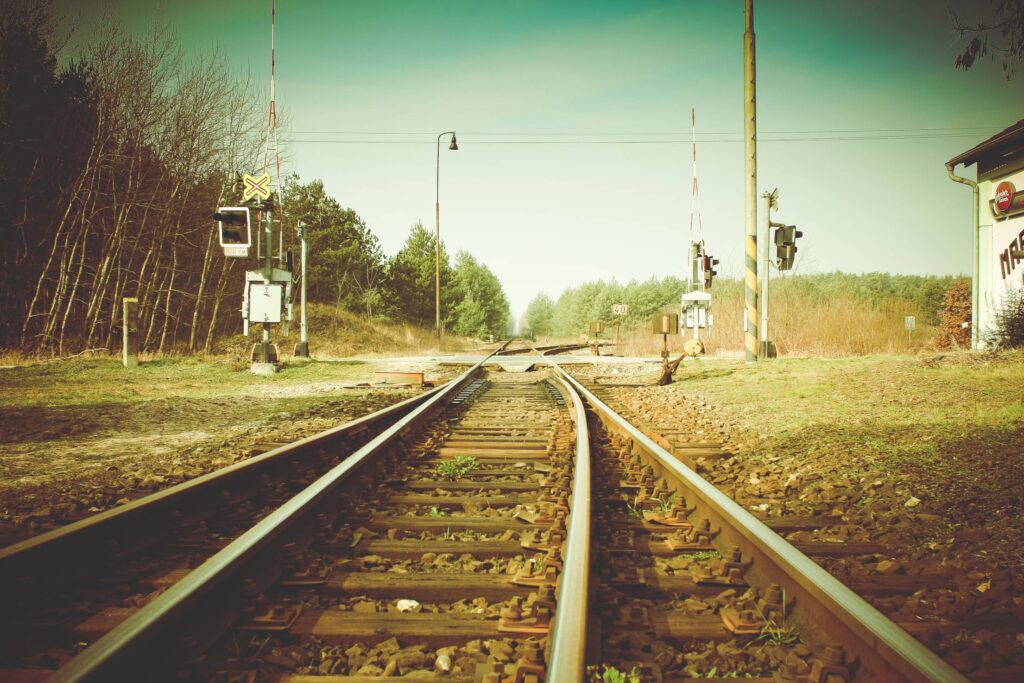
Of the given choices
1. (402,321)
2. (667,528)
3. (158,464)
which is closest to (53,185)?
(158,464)

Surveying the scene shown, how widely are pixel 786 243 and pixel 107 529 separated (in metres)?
12.8

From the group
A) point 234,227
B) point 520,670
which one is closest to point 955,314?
point 234,227

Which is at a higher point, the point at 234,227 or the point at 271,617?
the point at 234,227

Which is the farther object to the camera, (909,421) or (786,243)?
(786,243)

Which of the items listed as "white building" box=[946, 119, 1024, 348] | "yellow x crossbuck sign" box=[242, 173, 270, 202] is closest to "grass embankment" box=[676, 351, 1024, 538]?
"white building" box=[946, 119, 1024, 348]

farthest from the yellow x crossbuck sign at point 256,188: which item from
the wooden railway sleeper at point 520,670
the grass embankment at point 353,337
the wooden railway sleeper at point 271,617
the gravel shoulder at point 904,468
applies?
the grass embankment at point 353,337

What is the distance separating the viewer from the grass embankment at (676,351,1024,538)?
11.6 ft

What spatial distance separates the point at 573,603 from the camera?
1.85 metres

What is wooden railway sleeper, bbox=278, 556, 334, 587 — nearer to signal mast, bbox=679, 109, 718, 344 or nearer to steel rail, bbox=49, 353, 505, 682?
steel rail, bbox=49, 353, 505, 682

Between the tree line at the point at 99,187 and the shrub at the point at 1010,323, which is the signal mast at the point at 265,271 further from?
the shrub at the point at 1010,323

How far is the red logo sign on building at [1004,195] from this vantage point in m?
12.6

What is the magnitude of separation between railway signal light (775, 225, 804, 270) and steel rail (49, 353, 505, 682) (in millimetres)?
11682

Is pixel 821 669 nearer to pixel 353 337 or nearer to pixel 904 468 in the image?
pixel 904 468

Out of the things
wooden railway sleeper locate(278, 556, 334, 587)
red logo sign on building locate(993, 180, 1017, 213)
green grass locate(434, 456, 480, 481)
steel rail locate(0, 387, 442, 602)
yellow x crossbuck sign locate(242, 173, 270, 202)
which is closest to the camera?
steel rail locate(0, 387, 442, 602)
